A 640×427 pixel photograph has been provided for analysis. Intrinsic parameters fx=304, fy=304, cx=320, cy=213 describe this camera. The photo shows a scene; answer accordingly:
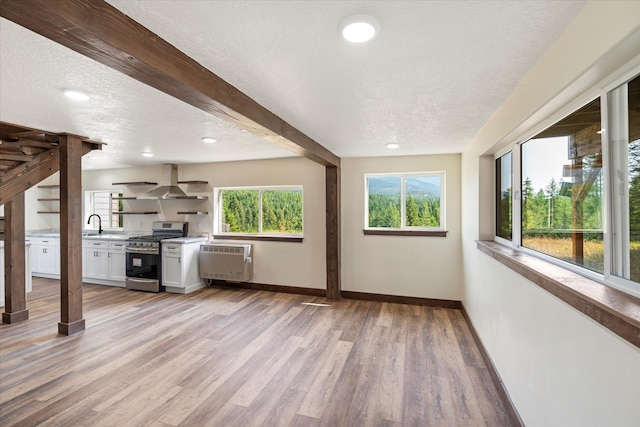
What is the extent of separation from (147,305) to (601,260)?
16.2 feet

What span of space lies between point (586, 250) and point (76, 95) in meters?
3.30

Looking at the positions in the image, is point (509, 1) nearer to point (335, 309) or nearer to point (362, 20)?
point (362, 20)

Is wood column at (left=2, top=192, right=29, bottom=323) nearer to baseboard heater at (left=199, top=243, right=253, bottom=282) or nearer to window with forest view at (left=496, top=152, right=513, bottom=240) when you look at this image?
baseboard heater at (left=199, top=243, right=253, bottom=282)

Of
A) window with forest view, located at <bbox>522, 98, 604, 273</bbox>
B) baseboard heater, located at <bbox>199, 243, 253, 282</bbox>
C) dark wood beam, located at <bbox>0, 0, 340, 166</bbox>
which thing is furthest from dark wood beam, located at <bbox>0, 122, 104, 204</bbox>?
window with forest view, located at <bbox>522, 98, 604, 273</bbox>

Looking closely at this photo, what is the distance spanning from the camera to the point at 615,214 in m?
1.20

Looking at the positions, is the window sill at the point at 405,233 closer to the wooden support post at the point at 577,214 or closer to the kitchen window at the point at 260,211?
the kitchen window at the point at 260,211

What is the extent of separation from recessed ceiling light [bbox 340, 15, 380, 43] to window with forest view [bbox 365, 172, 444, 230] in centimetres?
339

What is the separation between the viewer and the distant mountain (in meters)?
4.51

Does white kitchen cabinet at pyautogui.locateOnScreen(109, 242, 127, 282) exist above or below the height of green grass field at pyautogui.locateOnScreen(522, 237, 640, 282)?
below

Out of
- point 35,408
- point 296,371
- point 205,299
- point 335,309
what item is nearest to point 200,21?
point 296,371

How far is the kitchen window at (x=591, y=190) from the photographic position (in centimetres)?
113

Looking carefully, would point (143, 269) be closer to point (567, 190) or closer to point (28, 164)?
point (28, 164)

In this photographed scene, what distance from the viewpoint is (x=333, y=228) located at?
4.57 meters

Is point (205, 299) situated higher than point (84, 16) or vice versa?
point (84, 16)
